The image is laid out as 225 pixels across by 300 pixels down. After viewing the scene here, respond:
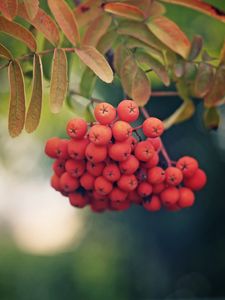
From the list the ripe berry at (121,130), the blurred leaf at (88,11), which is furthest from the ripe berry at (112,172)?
the blurred leaf at (88,11)

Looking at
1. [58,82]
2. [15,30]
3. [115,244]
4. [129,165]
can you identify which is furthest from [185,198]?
[115,244]

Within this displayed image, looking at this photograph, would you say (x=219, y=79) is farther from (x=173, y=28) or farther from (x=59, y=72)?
(x=59, y=72)

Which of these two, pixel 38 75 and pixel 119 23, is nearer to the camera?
pixel 38 75

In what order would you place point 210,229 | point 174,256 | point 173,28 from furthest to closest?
point 174,256 → point 210,229 → point 173,28

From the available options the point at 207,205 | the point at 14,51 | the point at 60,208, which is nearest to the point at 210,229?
the point at 207,205

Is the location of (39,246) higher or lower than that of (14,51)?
lower

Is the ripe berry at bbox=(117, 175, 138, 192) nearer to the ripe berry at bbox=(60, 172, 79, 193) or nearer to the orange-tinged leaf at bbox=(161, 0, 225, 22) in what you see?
the ripe berry at bbox=(60, 172, 79, 193)

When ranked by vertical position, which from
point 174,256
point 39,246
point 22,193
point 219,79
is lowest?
point 174,256
